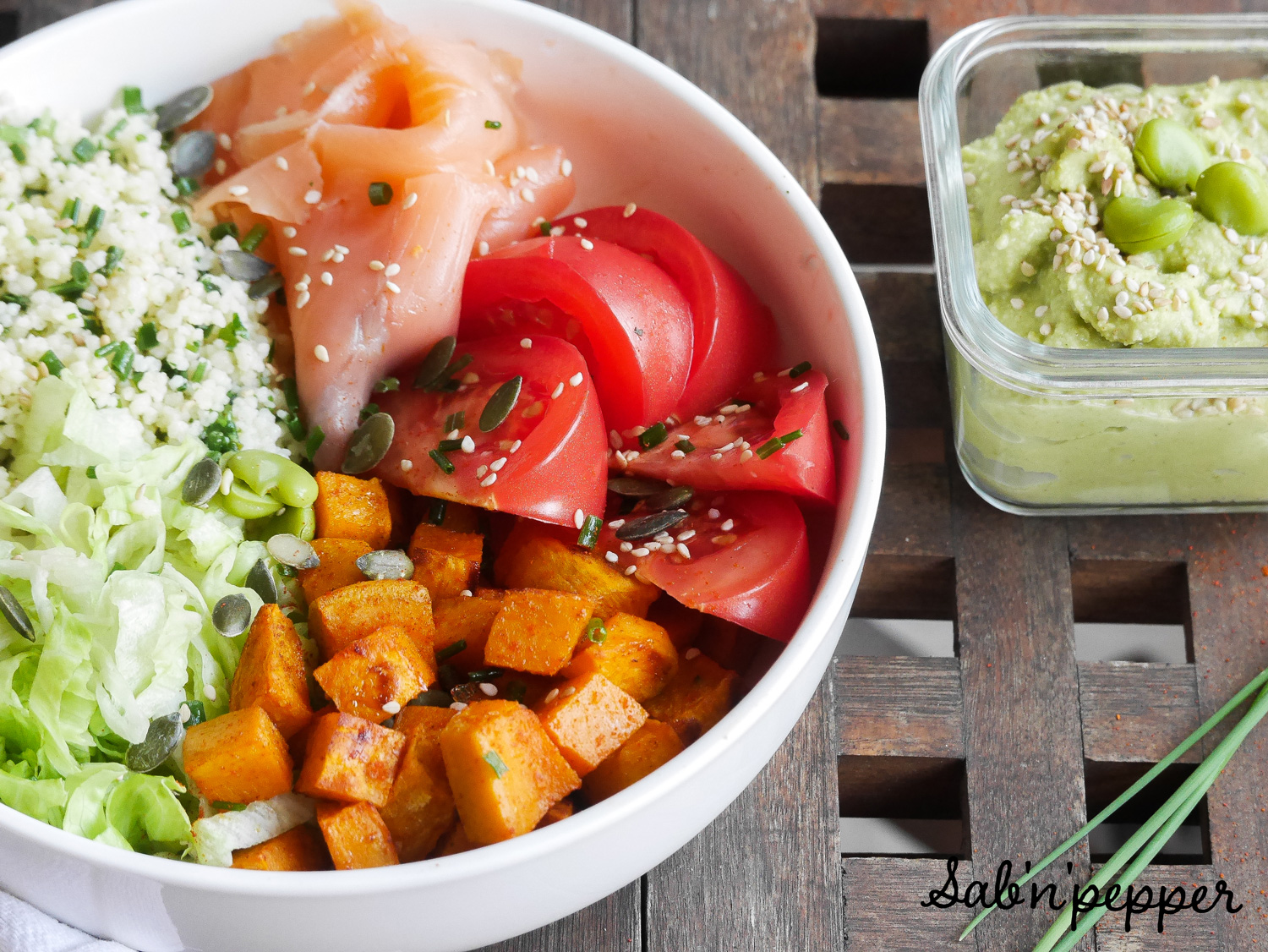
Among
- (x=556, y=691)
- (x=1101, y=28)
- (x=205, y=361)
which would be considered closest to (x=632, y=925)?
(x=556, y=691)

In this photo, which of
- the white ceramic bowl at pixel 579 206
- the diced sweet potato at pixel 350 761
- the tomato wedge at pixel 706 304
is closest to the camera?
the white ceramic bowl at pixel 579 206

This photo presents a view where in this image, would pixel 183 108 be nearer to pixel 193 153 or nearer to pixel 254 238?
pixel 193 153

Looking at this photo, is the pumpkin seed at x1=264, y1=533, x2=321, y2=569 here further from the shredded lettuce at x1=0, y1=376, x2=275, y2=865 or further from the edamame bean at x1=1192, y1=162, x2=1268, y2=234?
the edamame bean at x1=1192, y1=162, x2=1268, y2=234

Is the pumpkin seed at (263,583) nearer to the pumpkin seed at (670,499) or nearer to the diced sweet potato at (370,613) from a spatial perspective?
the diced sweet potato at (370,613)

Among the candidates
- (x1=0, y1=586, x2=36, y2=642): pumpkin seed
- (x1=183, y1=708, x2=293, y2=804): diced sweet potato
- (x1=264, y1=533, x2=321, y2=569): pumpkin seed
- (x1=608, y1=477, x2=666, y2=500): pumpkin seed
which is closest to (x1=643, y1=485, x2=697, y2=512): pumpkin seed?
(x1=608, y1=477, x2=666, y2=500): pumpkin seed

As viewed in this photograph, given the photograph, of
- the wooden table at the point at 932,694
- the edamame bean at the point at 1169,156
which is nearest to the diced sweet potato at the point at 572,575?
the wooden table at the point at 932,694
